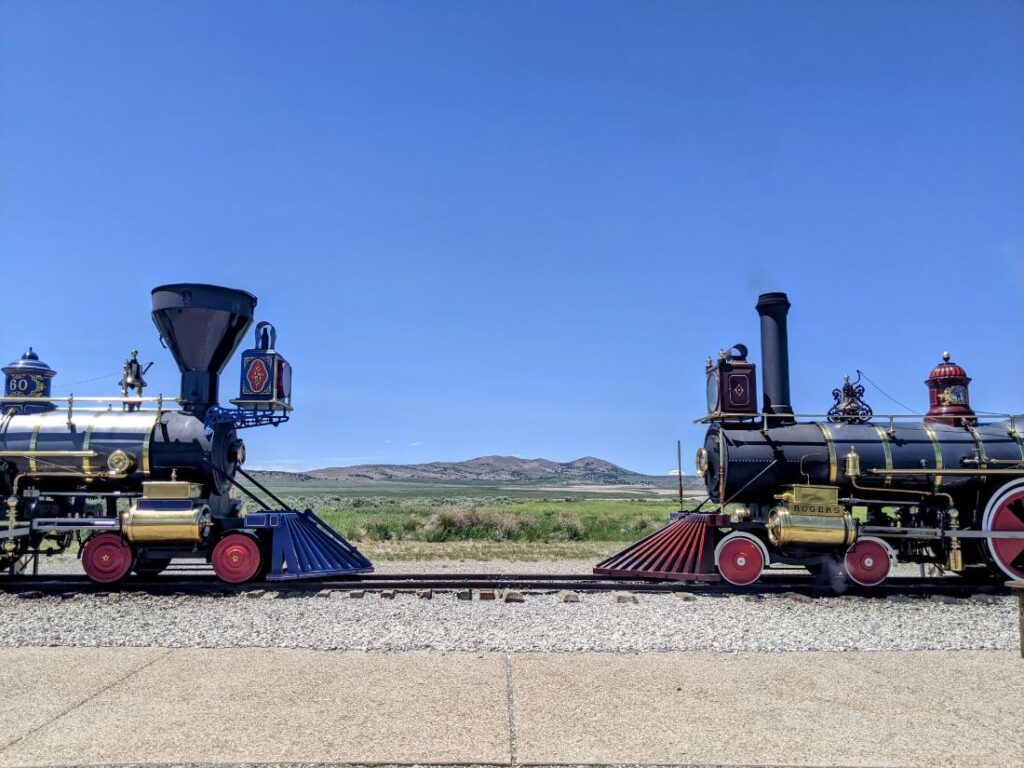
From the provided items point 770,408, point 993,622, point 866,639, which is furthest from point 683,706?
point 770,408

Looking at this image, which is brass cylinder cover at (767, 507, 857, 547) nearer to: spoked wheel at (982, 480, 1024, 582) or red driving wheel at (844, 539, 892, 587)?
red driving wheel at (844, 539, 892, 587)

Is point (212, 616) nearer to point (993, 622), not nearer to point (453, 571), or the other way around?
point (453, 571)

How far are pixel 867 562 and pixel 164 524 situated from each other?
33.2 feet

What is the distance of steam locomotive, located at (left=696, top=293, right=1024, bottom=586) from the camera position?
10945 millimetres

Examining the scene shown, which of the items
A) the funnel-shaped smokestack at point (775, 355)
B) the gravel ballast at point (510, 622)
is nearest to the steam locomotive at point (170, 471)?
the gravel ballast at point (510, 622)

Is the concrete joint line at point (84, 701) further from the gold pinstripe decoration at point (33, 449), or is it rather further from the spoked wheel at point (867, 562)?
the spoked wheel at point (867, 562)

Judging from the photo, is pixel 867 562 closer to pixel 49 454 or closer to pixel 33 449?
pixel 49 454

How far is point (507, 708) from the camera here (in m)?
5.26

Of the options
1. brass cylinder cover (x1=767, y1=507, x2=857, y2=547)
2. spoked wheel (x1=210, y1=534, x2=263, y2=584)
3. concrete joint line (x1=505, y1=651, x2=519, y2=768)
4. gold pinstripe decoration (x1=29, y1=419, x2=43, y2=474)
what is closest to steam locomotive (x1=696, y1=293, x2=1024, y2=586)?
brass cylinder cover (x1=767, y1=507, x2=857, y2=547)

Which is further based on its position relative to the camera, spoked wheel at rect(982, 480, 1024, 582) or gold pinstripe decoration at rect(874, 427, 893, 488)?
gold pinstripe decoration at rect(874, 427, 893, 488)

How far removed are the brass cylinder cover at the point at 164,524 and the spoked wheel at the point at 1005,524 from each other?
11627mm

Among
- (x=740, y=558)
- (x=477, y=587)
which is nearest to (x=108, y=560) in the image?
(x=477, y=587)

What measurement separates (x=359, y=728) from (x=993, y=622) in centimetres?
781

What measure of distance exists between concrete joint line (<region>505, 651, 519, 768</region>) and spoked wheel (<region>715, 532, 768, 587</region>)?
5060mm
